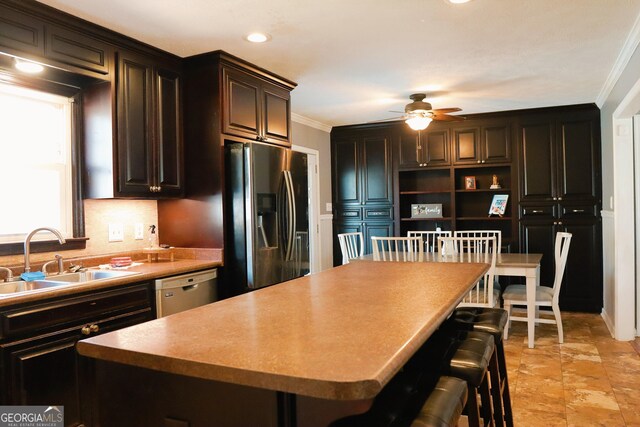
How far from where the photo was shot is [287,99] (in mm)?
3998

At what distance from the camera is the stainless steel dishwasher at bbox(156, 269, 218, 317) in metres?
2.70

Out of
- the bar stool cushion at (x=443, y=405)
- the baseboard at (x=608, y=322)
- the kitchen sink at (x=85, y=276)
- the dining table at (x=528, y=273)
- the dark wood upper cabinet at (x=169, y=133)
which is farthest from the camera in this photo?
the baseboard at (x=608, y=322)

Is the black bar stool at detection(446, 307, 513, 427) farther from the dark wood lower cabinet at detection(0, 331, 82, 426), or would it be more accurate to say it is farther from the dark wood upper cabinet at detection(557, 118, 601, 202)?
the dark wood upper cabinet at detection(557, 118, 601, 202)

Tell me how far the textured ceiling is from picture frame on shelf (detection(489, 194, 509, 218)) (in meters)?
1.47

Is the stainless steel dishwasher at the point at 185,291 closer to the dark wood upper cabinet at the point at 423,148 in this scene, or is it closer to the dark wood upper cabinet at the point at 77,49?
the dark wood upper cabinet at the point at 77,49

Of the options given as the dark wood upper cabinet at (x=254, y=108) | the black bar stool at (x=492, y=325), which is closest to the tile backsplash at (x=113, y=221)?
the dark wood upper cabinet at (x=254, y=108)

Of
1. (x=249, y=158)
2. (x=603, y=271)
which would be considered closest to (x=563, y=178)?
(x=603, y=271)

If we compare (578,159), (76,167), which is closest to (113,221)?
(76,167)

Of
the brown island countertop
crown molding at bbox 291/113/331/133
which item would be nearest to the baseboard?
the brown island countertop

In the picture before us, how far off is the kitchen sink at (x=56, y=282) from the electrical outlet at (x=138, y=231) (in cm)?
55

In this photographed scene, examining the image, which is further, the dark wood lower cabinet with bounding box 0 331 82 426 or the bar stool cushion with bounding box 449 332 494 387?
the dark wood lower cabinet with bounding box 0 331 82 426

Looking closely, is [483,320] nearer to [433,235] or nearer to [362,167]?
[433,235]

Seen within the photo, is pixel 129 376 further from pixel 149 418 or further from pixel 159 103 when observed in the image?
pixel 159 103

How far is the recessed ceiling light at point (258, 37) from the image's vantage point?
2.91 m
